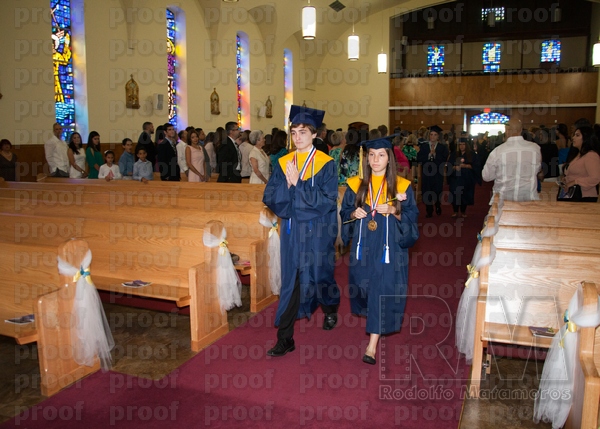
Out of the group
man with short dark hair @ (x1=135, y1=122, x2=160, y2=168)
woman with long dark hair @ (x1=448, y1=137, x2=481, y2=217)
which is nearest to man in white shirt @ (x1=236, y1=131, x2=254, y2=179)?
man with short dark hair @ (x1=135, y1=122, x2=160, y2=168)

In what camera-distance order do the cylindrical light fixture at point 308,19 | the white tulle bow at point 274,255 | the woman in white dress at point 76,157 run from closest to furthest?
the white tulle bow at point 274,255 < the woman in white dress at point 76,157 < the cylindrical light fixture at point 308,19

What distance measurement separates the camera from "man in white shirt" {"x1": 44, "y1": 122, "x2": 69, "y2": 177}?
9633 millimetres

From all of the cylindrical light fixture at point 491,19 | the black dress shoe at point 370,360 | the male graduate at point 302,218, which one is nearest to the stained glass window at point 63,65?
the male graduate at point 302,218

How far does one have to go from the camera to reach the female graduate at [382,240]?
379 cm

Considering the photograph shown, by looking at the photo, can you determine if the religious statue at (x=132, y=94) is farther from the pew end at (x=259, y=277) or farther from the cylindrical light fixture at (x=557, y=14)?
the cylindrical light fixture at (x=557, y=14)

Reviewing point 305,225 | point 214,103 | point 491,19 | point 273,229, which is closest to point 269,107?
point 214,103

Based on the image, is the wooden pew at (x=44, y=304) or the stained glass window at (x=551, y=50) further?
the stained glass window at (x=551, y=50)

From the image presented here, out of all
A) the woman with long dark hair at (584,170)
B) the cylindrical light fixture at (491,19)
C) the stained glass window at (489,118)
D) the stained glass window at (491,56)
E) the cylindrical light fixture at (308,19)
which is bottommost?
the woman with long dark hair at (584,170)

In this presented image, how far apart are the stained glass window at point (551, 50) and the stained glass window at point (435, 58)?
463 centimetres

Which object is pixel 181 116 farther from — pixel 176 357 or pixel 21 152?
pixel 176 357

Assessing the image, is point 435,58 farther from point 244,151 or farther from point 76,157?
point 76,157

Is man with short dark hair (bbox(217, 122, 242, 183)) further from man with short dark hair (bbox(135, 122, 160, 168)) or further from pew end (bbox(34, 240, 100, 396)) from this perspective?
pew end (bbox(34, 240, 100, 396))

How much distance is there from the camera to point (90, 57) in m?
11.8

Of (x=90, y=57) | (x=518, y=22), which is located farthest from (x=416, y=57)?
(x=90, y=57)
